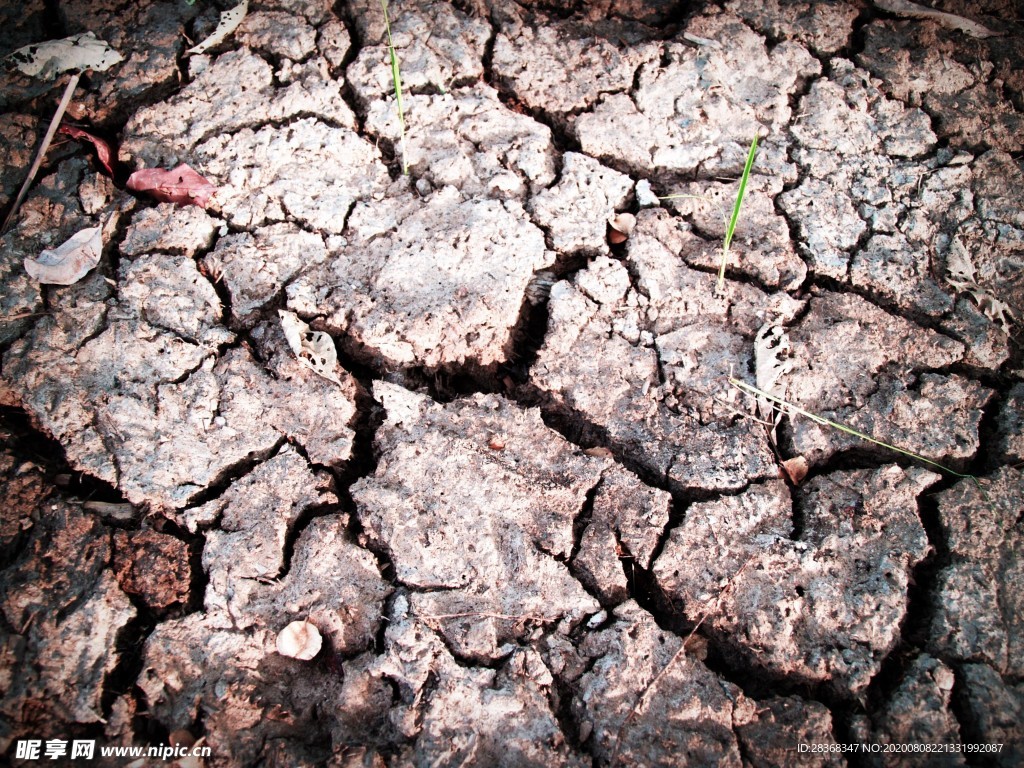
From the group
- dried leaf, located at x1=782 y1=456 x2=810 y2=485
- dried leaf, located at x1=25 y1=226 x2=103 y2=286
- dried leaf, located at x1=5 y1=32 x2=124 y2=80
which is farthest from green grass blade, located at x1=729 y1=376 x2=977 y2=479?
dried leaf, located at x1=5 y1=32 x2=124 y2=80

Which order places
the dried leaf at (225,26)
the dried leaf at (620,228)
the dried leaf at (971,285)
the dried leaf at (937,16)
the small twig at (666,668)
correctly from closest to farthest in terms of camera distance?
the small twig at (666,668)
the dried leaf at (971,285)
the dried leaf at (620,228)
the dried leaf at (225,26)
the dried leaf at (937,16)

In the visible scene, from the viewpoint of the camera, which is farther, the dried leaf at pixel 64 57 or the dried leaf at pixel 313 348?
the dried leaf at pixel 64 57

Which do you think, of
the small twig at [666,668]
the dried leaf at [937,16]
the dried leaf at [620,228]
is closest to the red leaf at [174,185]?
the dried leaf at [620,228]

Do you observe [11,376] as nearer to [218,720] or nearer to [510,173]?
[218,720]

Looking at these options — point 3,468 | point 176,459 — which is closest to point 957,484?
point 176,459

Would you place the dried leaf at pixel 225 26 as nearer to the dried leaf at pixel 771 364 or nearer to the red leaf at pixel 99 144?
the red leaf at pixel 99 144
